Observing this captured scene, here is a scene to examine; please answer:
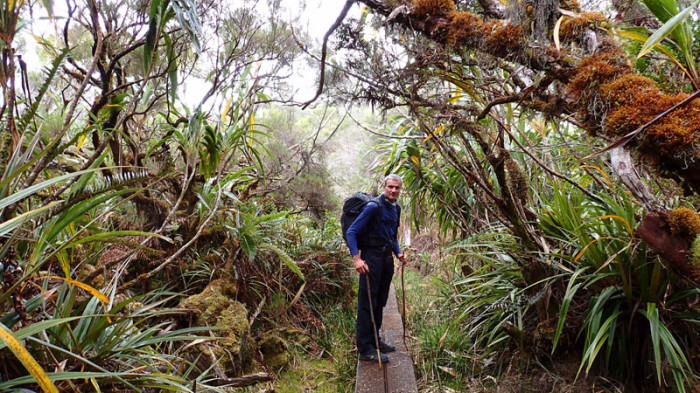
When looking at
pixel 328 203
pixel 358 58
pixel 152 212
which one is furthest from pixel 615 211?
pixel 328 203

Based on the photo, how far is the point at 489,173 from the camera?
4.01 metres

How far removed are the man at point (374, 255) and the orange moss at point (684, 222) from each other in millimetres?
2112

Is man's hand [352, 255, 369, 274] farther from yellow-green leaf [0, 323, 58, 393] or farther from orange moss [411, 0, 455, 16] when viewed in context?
yellow-green leaf [0, 323, 58, 393]

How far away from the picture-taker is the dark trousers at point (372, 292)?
323 centimetres

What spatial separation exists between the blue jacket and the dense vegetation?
64 cm

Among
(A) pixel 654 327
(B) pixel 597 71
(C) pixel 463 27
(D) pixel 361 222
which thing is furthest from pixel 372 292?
(B) pixel 597 71

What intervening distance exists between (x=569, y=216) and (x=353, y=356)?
2188 millimetres

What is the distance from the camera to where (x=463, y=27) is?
1851 millimetres

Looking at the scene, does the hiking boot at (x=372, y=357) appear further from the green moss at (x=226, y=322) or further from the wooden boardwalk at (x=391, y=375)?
the green moss at (x=226, y=322)

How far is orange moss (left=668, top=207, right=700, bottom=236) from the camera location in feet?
4.29

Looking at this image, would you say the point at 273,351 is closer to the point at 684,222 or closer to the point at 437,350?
the point at 437,350

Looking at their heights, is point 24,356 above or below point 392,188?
below

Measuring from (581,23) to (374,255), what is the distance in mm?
2273

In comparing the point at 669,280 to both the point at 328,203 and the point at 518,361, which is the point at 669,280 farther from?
the point at 328,203
